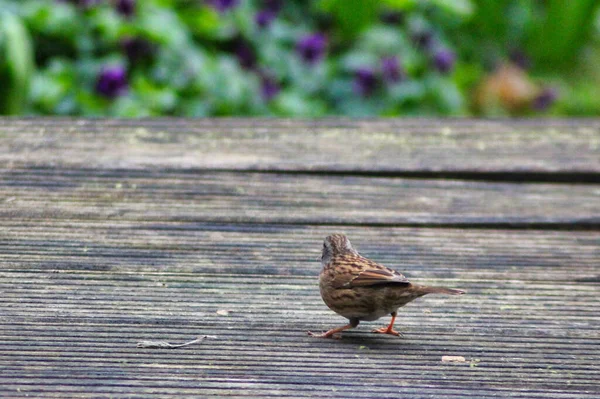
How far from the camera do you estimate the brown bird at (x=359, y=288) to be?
8.54 ft

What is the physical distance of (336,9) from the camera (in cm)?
719

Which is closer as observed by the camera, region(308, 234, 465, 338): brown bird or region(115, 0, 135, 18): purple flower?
region(308, 234, 465, 338): brown bird

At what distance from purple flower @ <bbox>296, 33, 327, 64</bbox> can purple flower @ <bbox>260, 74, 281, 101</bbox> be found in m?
0.33

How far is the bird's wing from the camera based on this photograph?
2660 millimetres

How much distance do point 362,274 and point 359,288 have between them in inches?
2.6

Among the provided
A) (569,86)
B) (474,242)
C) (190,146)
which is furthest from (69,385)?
(569,86)

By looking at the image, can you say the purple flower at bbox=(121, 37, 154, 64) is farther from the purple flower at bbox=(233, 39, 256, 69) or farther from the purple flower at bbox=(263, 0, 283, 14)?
the purple flower at bbox=(263, 0, 283, 14)

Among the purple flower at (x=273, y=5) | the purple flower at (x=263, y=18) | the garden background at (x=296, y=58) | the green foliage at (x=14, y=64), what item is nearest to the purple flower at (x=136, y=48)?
the garden background at (x=296, y=58)

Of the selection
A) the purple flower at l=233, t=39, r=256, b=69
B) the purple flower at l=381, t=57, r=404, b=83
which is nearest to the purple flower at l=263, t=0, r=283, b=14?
the purple flower at l=233, t=39, r=256, b=69

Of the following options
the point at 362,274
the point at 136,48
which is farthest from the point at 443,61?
the point at 362,274

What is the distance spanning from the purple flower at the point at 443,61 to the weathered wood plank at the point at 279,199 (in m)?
3.75

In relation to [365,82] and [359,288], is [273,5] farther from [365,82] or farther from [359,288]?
[359,288]

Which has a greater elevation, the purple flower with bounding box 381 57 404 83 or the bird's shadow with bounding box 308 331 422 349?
the purple flower with bounding box 381 57 404 83

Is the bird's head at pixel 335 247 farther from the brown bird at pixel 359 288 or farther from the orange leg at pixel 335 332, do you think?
the orange leg at pixel 335 332
